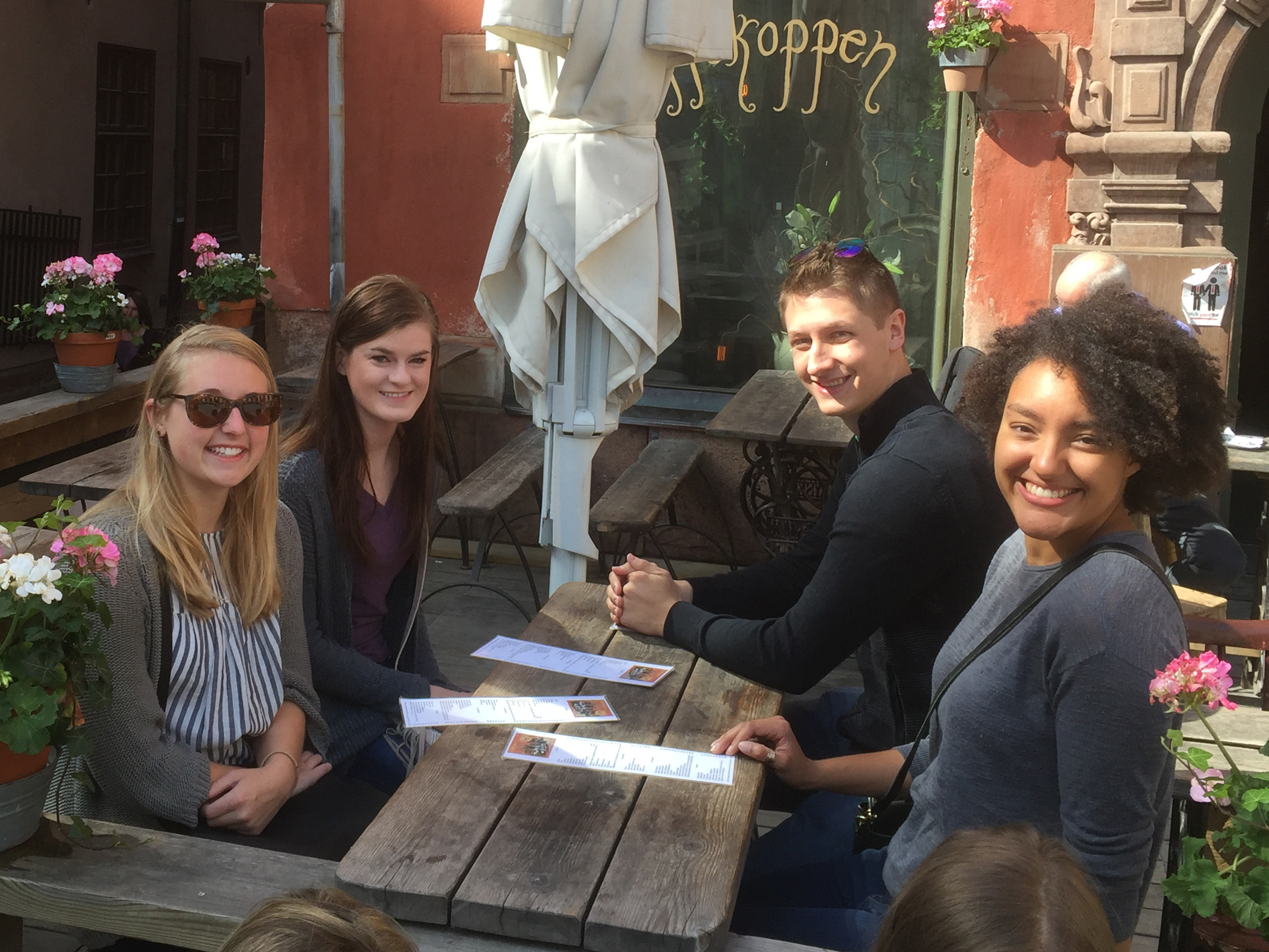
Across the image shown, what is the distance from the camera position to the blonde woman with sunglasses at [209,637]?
253cm

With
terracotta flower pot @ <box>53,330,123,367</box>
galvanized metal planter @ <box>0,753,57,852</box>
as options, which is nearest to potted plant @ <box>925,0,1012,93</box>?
terracotta flower pot @ <box>53,330,123,367</box>

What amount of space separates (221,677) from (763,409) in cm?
357

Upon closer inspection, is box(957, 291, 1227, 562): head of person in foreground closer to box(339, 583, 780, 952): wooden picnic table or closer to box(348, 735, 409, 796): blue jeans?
box(339, 583, 780, 952): wooden picnic table

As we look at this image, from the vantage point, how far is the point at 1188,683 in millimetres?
1781

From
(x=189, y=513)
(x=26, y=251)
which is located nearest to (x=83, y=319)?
(x=189, y=513)

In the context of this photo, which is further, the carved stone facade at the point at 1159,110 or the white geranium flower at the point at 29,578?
the carved stone facade at the point at 1159,110

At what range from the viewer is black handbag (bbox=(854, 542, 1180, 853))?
6.52ft

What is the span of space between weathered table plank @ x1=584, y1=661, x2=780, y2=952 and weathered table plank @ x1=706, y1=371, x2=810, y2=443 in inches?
112

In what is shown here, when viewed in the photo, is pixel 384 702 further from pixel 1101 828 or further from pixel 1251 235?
pixel 1251 235

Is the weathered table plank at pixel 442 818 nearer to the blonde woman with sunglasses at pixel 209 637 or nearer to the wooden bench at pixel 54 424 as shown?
the blonde woman with sunglasses at pixel 209 637

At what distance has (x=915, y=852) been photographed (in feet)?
7.38

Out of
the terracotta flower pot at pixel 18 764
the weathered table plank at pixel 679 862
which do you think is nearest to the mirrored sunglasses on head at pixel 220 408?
the terracotta flower pot at pixel 18 764

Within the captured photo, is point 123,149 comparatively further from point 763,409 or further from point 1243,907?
point 1243,907

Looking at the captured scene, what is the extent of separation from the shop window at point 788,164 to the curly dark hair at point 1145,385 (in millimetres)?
4555
